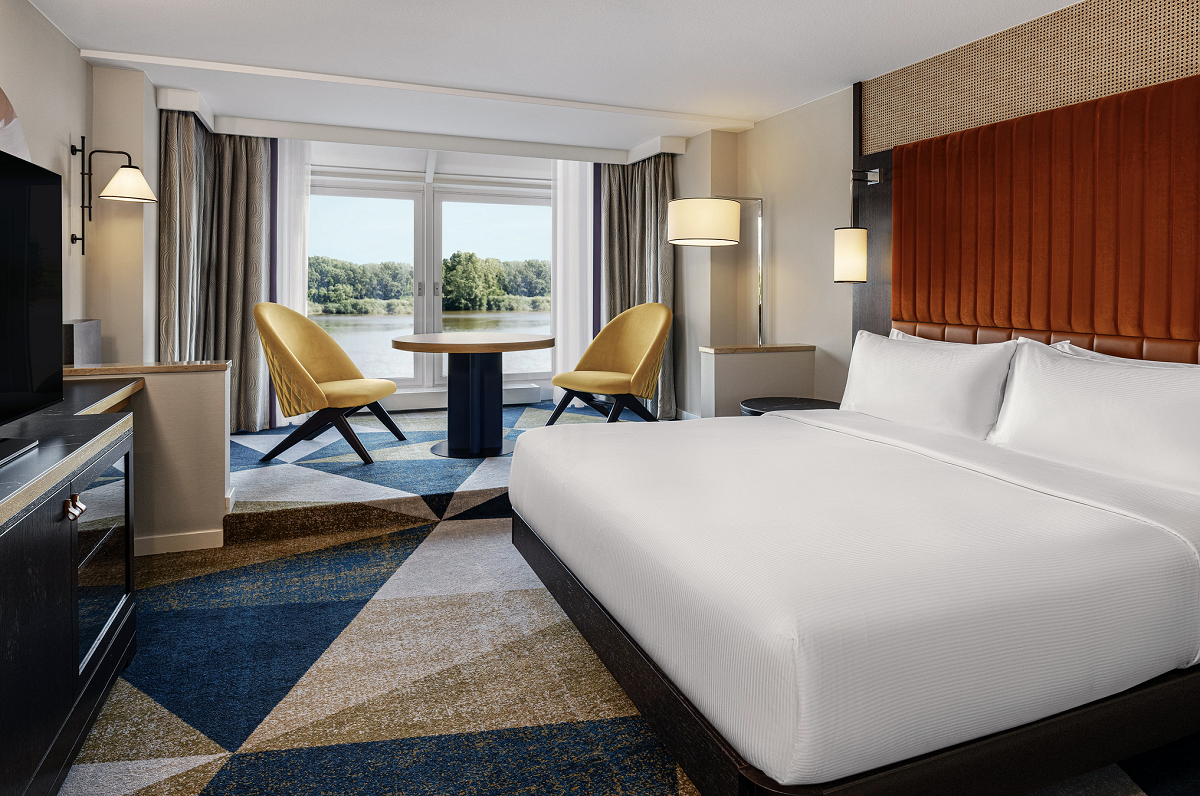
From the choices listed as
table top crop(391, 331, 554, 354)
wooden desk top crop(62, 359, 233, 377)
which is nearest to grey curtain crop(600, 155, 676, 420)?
table top crop(391, 331, 554, 354)

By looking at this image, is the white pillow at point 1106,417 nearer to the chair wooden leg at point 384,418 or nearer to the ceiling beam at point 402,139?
the chair wooden leg at point 384,418


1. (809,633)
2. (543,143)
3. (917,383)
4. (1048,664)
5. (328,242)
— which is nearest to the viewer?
(809,633)

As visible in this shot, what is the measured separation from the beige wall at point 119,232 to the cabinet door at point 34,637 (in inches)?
114

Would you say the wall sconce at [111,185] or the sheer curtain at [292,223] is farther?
the sheer curtain at [292,223]

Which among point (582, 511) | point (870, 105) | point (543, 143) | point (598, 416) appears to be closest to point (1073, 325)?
point (870, 105)

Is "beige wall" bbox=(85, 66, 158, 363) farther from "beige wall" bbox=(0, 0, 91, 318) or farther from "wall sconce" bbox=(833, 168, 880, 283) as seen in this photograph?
"wall sconce" bbox=(833, 168, 880, 283)

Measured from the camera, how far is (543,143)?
5.66m

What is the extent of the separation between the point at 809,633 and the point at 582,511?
958 millimetres

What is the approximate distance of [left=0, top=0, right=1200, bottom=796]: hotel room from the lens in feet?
4.63

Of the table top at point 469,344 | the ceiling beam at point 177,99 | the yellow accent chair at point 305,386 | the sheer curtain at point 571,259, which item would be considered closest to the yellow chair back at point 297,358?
the yellow accent chair at point 305,386

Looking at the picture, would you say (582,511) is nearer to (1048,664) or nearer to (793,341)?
(1048,664)

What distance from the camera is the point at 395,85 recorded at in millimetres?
4254

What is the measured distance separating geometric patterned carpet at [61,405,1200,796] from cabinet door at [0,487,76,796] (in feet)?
0.95

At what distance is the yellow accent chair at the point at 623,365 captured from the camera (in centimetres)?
475
